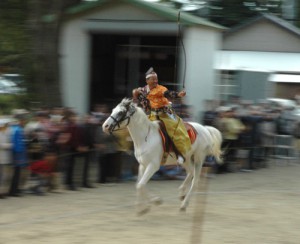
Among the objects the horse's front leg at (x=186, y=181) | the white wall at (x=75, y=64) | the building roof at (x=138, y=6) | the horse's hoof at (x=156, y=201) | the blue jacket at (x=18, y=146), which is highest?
the building roof at (x=138, y=6)

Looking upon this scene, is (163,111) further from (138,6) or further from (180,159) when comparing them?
(138,6)

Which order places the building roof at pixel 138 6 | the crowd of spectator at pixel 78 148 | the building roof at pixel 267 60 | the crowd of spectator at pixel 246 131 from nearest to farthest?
the crowd of spectator at pixel 78 148, the crowd of spectator at pixel 246 131, the building roof at pixel 138 6, the building roof at pixel 267 60

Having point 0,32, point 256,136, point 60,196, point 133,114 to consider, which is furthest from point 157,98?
point 0,32

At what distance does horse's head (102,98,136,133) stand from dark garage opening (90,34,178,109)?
887 centimetres

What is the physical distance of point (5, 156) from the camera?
444 inches

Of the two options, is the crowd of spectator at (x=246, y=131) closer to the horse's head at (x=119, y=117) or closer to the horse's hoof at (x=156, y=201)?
the horse's hoof at (x=156, y=201)

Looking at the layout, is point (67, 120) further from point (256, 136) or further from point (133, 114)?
point (256, 136)

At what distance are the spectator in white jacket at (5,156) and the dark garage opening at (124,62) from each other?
24.2 ft

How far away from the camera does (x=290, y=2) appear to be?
40188mm

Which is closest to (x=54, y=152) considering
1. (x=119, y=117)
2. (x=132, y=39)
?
(x=119, y=117)

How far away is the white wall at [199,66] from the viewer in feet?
55.6

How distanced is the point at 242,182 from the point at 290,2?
28.3 m

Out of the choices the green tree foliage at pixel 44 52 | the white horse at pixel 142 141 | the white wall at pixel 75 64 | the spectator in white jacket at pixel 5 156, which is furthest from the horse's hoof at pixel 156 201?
the white wall at pixel 75 64

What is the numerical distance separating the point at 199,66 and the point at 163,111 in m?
7.19
